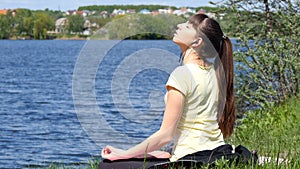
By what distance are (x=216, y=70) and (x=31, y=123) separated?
60.3ft

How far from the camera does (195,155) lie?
14.9 feet

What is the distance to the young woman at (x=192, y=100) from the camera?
447 centimetres

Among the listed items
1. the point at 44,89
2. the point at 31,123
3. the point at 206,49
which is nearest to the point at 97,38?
the point at 206,49

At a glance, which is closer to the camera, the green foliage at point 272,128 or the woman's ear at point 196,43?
the woman's ear at point 196,43

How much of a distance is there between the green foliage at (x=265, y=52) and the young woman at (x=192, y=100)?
5.99 m

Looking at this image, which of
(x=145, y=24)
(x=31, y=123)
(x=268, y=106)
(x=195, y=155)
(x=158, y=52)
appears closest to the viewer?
(x=195, y=155)

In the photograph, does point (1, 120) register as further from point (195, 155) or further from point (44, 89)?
point (195, 155)

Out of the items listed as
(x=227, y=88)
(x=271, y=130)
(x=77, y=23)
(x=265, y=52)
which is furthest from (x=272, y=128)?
(x=77, y=23)

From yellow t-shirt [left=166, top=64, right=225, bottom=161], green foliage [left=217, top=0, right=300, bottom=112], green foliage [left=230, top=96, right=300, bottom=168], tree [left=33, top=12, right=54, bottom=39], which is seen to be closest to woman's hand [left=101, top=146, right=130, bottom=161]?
yellow t-shirt [left=166, top=64, right=225, bottom=161]

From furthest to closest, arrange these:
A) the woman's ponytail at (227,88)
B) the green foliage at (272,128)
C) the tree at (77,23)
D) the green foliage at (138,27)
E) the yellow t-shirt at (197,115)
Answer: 1. the tree at (77,23)
2. the green foliage at (272,128)
3. the green foliage at (138,27)
4. the woman's ponytail at (227,88)
5. the yellow t-shirt at (197,115)

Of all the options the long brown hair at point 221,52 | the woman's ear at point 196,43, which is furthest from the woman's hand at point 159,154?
the woman's ear at point 196,43

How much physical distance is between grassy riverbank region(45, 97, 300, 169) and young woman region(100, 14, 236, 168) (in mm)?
911

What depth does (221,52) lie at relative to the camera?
4832 millimetres

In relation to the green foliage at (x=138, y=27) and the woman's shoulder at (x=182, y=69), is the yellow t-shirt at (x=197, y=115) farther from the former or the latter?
the green foliage at (x=138, y=27)
